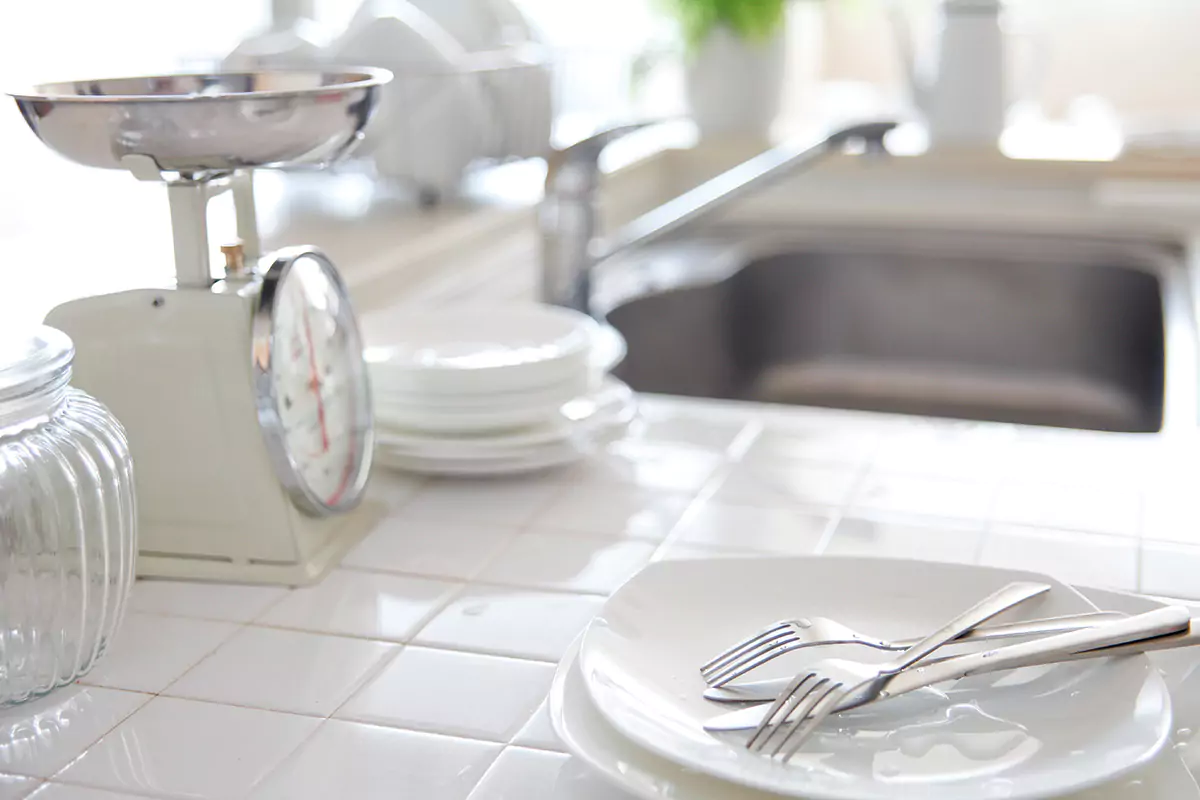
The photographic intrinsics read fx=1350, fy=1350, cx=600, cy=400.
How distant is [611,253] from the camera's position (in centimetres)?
129

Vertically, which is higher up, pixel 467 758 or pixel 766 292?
pixel 467 758

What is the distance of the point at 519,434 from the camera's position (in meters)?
1.00

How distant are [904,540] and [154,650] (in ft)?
1.53

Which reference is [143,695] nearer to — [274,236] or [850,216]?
[274,236]

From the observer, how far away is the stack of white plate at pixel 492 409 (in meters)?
0.98

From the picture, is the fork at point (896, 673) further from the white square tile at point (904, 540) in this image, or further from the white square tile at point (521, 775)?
the white square tile at point (904, 540)

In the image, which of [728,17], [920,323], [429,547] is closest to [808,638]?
[429,547]

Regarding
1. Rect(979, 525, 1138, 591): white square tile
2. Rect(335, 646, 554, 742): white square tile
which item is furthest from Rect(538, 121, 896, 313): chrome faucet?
Rect(335, 646, 554, 742): white square tile

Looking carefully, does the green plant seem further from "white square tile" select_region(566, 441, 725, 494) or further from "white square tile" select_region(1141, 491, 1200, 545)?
"white square tile" select_region(1141, 491, 1200, 545)

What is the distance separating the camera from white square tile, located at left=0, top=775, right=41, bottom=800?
590 mm

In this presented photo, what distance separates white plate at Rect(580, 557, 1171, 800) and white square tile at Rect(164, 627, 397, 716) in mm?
138

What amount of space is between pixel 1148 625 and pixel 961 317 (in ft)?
4.79

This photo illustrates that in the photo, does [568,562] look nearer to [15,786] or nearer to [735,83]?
[15,786]

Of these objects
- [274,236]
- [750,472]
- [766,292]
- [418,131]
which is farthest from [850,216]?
[750,472]
